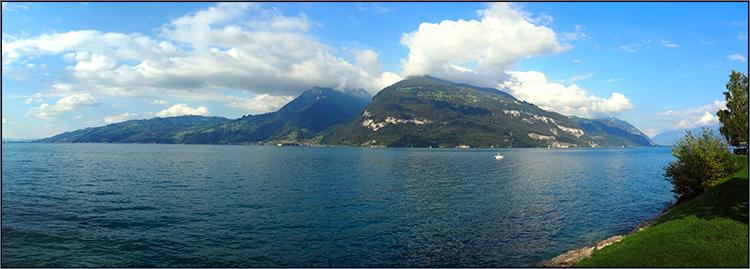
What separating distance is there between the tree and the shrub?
1471 millimetres

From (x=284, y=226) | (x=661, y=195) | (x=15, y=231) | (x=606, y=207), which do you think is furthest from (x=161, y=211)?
(x=661, y=195)

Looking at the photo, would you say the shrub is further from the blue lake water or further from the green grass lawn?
the green grass lawn

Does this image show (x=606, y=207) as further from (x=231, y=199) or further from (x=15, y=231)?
(x=15, y=231)

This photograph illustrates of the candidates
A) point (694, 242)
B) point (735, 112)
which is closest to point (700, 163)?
point (735, 112)

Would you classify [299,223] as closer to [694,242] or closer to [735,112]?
[694,242]

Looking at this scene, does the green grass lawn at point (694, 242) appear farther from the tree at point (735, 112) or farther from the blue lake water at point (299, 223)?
the tree at point (735, 112)

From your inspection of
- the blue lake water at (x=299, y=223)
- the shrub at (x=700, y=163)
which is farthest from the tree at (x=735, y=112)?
the blue lake water at (x=299, y=223)

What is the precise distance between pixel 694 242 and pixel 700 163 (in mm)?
27501

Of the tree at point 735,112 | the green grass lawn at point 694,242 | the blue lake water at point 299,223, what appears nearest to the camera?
the green grass lawn at point 694,242

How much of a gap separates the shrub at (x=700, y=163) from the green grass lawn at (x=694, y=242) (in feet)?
44.5

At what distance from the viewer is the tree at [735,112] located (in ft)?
124

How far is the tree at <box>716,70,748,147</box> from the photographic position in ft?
124

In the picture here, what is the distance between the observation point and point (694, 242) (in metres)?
22.4

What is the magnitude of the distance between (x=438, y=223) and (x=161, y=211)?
1441 inches
